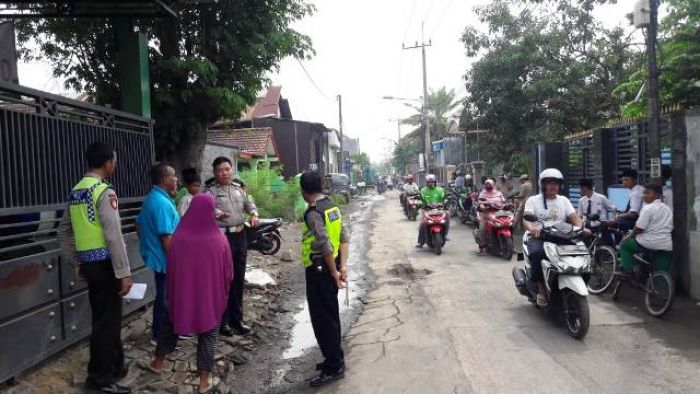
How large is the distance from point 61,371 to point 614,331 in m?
5.01

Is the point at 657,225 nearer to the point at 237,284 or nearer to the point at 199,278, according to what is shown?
the point at 237,284

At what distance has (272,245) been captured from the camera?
1099 centimetres

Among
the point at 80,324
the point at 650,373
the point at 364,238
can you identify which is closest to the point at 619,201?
the point at 650,373

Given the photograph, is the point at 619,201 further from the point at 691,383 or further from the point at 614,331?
the point at 691,383

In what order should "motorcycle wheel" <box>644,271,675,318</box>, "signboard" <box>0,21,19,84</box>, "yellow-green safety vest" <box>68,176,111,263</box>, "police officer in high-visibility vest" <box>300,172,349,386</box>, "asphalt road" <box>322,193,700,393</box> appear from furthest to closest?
"signboard" <box>0,21,19,84</box>, "motorcycle wheel" <box>644,271,675,318</box>, "police officer in high-visibility vest" <box>300,172,349,386</box>, "asphalt road" <box>322,193,700,393</box>, "yellow-green safety vest" <box>68,176,111,263</box>

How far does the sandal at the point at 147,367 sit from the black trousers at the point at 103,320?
0.43m

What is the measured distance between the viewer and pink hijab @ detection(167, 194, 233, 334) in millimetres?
3932

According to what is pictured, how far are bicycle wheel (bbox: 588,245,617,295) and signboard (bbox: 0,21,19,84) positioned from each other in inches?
306

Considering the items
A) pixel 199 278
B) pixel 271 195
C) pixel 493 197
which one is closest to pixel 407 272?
pixel 493 197

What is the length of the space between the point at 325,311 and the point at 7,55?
551 centimetres

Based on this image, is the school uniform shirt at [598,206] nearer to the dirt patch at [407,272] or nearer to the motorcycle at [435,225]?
the dirt patch at [407,272]

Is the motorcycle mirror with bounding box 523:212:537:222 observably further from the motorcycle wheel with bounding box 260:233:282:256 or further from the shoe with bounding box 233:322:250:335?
the motorcycle wheel with bounding box 260:233:282:256

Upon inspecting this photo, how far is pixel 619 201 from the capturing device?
29.2 ft

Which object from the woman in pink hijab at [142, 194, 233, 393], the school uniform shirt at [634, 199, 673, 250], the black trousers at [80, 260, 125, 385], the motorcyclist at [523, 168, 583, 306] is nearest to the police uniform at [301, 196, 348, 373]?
the woman in pink hijab at [142, 194, 233, 393]
